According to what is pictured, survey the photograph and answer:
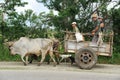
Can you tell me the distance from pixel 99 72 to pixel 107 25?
3.86 meters

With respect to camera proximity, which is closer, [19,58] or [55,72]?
[55,72]

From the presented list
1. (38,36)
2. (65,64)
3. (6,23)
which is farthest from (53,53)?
(6,23)

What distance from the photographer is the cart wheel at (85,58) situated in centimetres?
1491

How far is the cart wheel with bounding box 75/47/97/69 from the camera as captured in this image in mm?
14906

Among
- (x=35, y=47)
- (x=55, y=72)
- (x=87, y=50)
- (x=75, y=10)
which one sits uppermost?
(x=75, y=10)

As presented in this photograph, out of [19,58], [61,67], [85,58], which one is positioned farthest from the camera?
[19,58]

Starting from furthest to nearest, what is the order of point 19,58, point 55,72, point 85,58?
point 19,58, point 85,58, point 55,72

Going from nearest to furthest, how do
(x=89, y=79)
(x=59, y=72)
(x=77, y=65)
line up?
1. (x=89, y=79)
2. (x=59, y=72)
3. (x=77, y=65)

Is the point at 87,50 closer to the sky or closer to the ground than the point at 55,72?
closer to the sky

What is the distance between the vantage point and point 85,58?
15070 millimetres

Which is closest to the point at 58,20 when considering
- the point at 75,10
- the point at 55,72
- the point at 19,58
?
the point at 75,10

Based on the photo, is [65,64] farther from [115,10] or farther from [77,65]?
[115,10]

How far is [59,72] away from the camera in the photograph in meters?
13.6

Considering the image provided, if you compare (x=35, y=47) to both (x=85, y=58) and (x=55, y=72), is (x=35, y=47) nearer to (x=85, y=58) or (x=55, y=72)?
(x=85, y=58)
